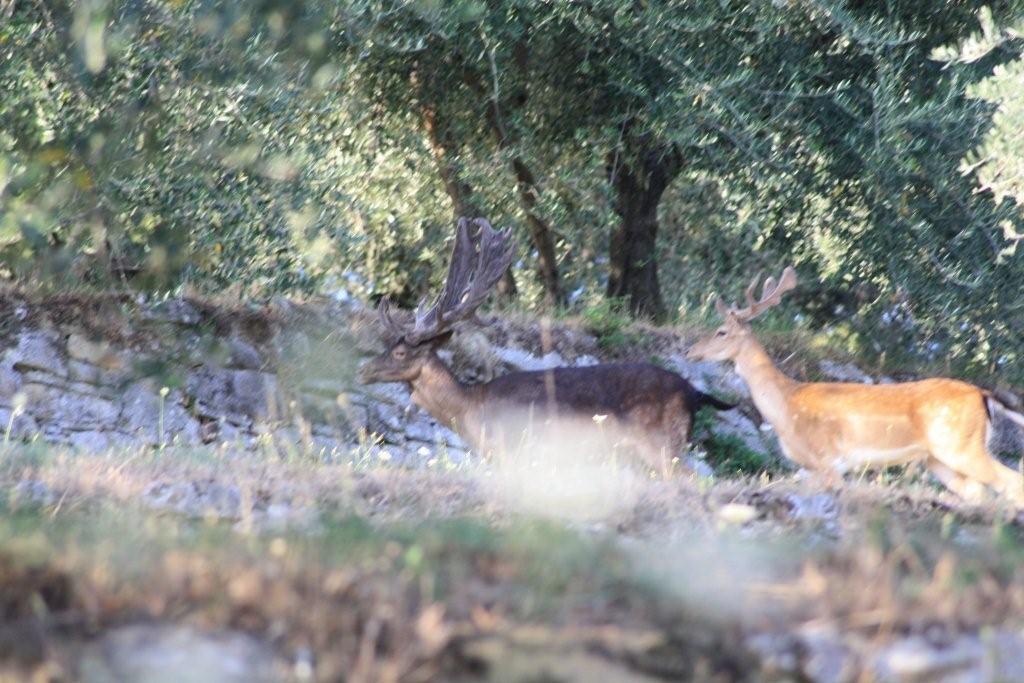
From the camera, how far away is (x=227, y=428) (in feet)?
38.4

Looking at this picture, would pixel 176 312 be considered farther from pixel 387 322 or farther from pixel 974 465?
pixel 974 465

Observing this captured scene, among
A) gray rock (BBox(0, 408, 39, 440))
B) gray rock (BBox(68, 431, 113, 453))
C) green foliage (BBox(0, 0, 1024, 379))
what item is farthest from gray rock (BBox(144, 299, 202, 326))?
gray rock (BBox(0, 408, 39, 440))

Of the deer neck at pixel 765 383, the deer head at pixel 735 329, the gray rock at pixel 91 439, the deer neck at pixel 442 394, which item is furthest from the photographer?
the deer neck at pixel 442 394

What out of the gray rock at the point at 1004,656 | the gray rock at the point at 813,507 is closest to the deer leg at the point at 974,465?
the gray rock at the point at 813,507

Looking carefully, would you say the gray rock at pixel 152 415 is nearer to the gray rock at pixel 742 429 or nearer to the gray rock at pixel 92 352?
the gray rock at pixel 92 352

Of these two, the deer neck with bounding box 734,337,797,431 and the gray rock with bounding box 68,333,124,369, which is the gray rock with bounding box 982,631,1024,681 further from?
the gray rock with bounding box 68,333,124,369

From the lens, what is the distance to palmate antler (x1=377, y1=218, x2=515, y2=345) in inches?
464

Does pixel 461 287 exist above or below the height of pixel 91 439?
above

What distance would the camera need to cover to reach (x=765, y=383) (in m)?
10.7

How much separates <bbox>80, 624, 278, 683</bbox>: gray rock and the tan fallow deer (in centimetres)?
594

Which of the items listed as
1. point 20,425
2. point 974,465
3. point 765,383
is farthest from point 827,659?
point 20,425

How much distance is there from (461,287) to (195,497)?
6.27m

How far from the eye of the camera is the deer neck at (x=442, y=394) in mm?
11656

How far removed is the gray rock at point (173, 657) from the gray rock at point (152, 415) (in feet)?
25.0
